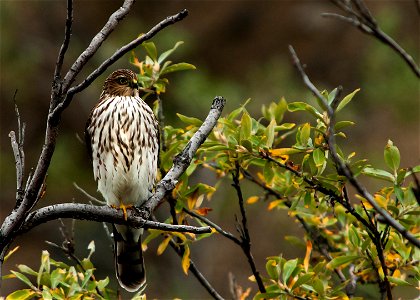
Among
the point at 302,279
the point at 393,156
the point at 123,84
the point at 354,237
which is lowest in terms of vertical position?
the point at 302,279

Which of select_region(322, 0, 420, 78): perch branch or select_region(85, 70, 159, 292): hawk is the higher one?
select_region(322, 0, 420, 78): perch branch

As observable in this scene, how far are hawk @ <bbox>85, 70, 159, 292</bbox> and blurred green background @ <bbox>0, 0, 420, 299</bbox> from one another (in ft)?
16.0

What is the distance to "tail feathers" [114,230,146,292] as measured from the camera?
150 inches

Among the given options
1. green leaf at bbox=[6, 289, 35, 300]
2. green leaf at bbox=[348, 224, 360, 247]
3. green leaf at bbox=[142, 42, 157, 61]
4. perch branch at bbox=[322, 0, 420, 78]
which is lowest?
green leaf at bbox=[6, 289, 35, 300]

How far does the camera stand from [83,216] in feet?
8.14

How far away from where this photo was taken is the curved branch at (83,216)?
2.36m

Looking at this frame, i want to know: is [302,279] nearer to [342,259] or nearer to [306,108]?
[342,259]

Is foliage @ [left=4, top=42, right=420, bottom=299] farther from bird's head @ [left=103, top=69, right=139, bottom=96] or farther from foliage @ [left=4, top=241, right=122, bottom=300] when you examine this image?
bird's head @ [left=103, top=69, right=139, bottom=96]

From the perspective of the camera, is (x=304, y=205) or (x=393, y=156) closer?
(x=393, y=156)

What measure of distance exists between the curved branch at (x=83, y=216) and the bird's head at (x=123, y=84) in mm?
1216

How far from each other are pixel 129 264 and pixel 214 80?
6.47m

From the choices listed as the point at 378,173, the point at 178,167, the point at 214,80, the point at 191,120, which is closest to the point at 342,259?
the point at 378,173

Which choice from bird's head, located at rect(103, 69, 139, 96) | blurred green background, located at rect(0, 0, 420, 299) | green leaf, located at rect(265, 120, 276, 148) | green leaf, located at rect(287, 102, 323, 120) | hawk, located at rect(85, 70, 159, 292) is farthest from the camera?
blurred green background, located at rect(0, 0, 420, 299)

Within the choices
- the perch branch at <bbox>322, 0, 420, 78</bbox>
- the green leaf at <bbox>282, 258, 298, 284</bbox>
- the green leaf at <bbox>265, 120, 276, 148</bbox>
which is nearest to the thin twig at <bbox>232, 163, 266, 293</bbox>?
the green leaf at <bbox>282, 258, 298, 284</bbox>
